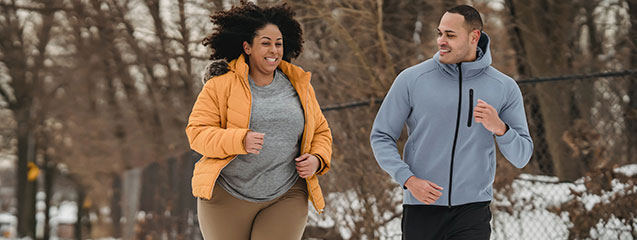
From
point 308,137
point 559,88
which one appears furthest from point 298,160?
point 559,88

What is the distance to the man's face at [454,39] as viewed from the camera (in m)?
3.87

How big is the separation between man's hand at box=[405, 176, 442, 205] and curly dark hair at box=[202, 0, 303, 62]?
1201 millimetres

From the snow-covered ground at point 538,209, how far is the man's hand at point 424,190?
342 centimetres

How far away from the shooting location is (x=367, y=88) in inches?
322

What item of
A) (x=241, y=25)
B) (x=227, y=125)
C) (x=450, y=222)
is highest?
(x=241, y=25)

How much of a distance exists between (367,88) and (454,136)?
4.35 meters

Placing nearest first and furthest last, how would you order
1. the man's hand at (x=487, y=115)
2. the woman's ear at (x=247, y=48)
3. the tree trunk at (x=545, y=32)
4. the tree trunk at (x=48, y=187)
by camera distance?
1. the man's hand at (x=487, y=115)
2. the woman's ear at (x=247, y=48)
3. the tree trunk at (x=545, y=32)
4. the tree trunk at (x=48, y=187)

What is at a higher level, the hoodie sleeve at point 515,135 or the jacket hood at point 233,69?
the jacket hood at point 233,69

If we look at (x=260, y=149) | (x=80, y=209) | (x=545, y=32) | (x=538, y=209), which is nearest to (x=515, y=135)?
(x=260, y=149)

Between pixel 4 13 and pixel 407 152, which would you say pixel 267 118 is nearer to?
pixel 407 152

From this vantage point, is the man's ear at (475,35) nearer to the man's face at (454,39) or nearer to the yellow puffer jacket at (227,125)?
the man's face at (454,39)

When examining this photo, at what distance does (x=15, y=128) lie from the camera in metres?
24.6

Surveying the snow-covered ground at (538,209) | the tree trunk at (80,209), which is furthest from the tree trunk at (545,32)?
the tree trunk at (80,209)

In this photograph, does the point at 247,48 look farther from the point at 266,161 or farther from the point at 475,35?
the point at 475,35
